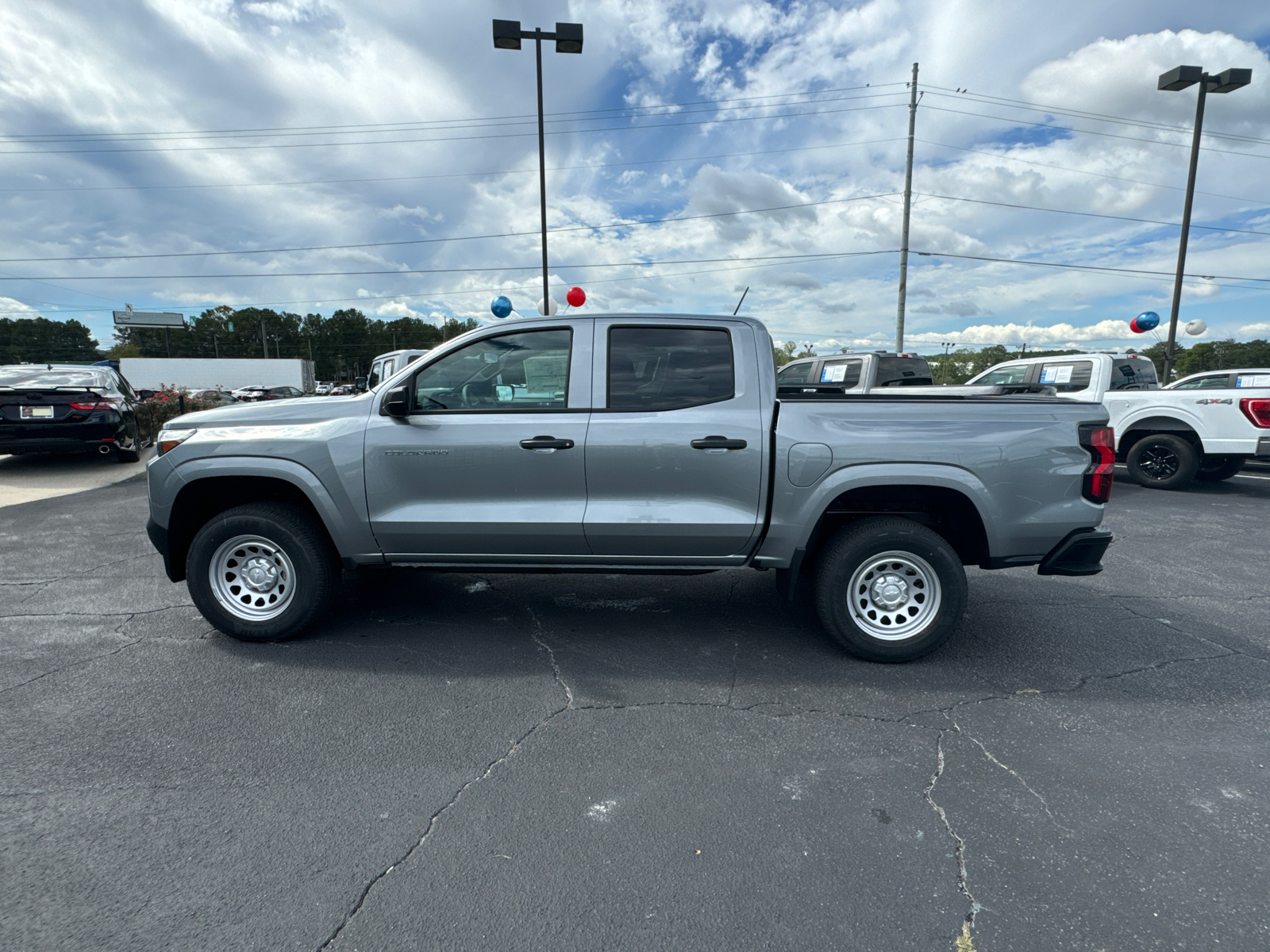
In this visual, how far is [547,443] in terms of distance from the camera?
3686mm

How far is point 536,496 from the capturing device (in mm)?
3777

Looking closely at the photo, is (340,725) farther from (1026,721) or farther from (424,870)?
(1026,721)

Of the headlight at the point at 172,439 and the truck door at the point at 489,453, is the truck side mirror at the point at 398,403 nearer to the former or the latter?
the truck door at the point at 489,453

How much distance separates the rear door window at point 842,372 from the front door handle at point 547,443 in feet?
30.9

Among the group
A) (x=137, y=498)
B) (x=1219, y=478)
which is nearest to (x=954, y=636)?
(x=1219, y=478)

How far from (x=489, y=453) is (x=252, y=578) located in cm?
168

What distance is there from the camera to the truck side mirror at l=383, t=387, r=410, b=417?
3701 millimetres

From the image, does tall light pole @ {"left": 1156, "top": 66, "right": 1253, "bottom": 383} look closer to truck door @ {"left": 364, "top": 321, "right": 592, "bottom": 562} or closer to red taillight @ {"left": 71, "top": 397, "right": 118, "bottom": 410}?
truck door @ {"left": 364, "top": 321, "right": 592, "bottom": 562}

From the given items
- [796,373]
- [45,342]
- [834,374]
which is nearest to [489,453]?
[834,374]

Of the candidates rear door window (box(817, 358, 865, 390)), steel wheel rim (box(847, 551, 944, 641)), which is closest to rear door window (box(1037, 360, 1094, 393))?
rear door window (box(817, 358, 865, 390))

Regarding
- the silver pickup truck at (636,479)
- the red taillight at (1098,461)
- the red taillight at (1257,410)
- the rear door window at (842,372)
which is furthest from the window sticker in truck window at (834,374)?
the red taillight at (1098,461)

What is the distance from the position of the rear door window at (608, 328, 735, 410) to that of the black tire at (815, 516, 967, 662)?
3.61 ft

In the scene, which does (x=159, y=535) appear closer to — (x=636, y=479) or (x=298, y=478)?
(x=298, y=478)

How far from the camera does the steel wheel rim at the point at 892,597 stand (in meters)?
3.72
